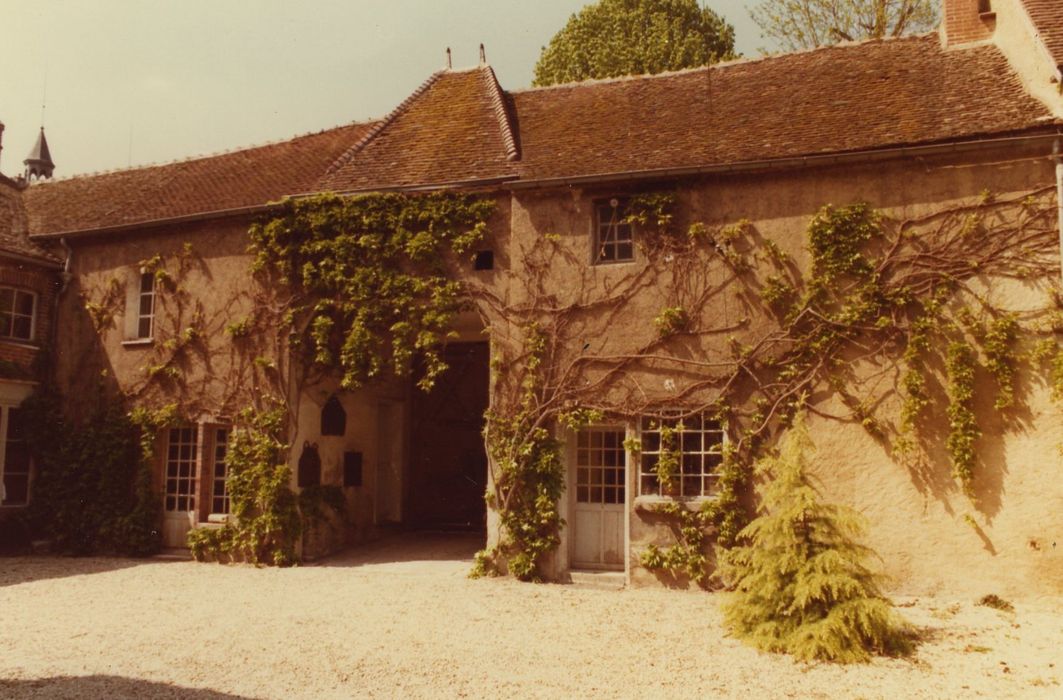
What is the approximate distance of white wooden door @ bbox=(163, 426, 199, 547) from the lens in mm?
13328

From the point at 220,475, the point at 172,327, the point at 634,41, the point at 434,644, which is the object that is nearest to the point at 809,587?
the point at 434,644

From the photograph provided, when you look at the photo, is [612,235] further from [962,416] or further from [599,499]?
[962,416]

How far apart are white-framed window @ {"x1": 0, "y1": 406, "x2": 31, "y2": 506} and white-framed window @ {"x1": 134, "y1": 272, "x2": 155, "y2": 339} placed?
2744 millimetres

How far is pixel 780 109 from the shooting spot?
39.3ft

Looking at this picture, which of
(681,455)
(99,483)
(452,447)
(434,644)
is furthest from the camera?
(452,447)

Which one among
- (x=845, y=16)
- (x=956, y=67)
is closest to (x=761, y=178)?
(x=956, y=67)

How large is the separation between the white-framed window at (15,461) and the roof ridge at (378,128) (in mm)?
7609

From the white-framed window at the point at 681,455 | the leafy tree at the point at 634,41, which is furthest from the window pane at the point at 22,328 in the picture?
the leafy tree at the point at 634,41

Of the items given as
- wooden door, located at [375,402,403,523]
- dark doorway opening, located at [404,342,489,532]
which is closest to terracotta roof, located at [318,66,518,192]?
dark doorway opening, located at [404,342,489,532]

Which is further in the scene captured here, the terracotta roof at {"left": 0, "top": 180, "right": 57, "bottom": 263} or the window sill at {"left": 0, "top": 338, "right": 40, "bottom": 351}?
the terracotta roof at {"left": 0, "top": 180, "right": 57, "bottom": 263}

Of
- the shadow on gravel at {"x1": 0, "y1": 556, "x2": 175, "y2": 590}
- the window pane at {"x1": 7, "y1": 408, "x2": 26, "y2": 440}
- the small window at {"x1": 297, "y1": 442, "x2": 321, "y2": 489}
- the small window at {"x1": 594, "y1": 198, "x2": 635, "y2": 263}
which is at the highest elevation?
the small window at {"x1": 594, "y1": 198, "x2": 635, "y2": 263}

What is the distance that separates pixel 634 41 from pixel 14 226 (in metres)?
18.3

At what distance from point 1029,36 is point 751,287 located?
216 inches

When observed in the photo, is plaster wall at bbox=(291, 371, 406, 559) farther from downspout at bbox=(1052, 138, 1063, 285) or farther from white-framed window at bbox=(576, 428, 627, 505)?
downspout at bbox=(1052, 138, 1063, 285)
